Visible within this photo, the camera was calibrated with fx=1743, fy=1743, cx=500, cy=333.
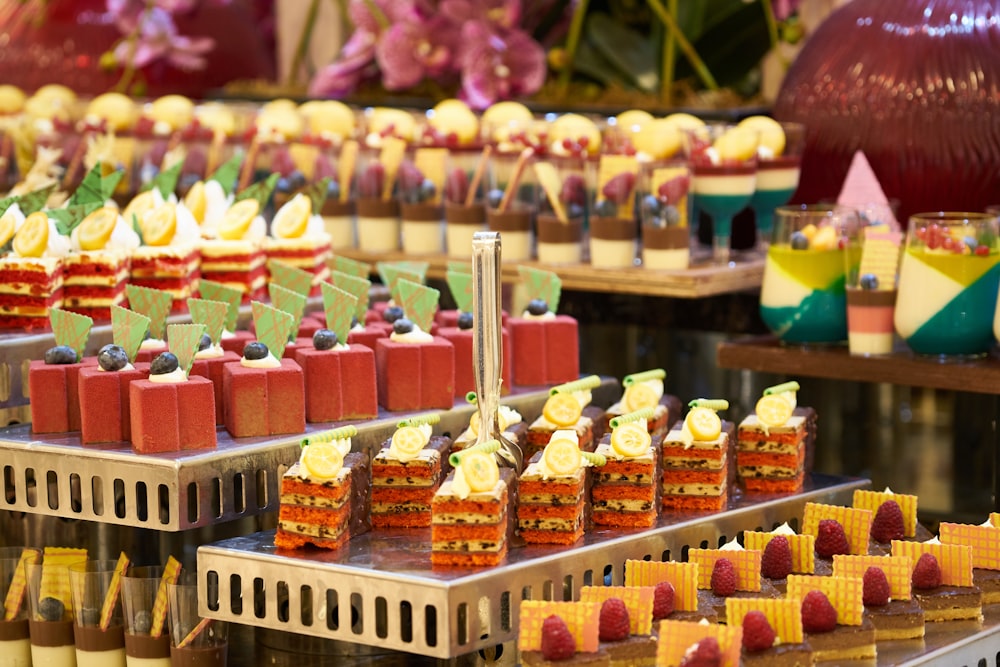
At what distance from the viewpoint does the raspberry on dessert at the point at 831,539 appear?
316 cm

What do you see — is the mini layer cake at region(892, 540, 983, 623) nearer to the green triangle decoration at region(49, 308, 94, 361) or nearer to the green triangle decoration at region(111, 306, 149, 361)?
the green triangle decoration at region(111, 306, 149, 361)

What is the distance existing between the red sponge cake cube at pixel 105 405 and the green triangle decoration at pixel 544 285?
1017 mm

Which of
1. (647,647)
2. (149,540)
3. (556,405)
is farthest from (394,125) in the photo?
(647,647)

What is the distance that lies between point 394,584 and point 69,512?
72 cm

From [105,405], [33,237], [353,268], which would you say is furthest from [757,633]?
[33,237]

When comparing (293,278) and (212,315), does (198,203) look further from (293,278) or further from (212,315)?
(212,315)

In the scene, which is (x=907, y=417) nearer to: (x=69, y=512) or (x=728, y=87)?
(x=728, y=87)

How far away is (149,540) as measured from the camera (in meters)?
4.06

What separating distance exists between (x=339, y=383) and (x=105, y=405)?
1.48 ft

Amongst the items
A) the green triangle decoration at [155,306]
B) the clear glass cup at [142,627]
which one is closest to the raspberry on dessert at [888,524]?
the clear glass cup at [142,627]

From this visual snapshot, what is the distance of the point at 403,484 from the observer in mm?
3076

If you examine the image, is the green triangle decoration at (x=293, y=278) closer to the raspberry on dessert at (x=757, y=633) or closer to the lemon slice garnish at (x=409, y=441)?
the lemon slice garnish at (x=409, y=441)

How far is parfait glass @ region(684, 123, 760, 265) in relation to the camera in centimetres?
462

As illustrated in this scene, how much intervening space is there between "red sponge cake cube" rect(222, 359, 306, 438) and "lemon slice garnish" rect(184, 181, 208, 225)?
1.13 metres
